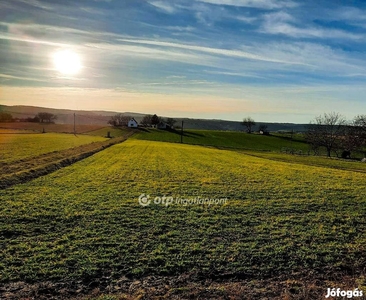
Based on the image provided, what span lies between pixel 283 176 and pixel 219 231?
1771 centimetres

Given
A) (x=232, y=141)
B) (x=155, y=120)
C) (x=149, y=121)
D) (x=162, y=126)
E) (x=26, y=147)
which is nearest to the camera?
(x=26, y=147)

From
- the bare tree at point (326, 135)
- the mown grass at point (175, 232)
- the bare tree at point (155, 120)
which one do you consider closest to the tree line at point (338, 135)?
the bare tree at point (326, 135)

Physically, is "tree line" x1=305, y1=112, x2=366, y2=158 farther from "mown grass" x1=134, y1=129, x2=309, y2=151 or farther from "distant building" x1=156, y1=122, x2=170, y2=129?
"distant building" x1=156, y1=122, x2=170, y2=129

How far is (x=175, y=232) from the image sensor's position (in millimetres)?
12266

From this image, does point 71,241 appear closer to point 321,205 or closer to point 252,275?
point 252,275

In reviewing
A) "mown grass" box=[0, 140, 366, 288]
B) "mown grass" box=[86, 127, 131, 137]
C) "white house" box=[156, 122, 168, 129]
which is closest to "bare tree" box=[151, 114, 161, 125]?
"white house" box=[156, 122, 168, 129]

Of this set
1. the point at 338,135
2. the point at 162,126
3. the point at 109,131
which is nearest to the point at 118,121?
the point at 162,126

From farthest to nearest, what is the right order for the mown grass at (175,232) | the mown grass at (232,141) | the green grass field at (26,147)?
the mown grass at (232,141) → the green grass field at (26,147) → the mown grass at (175,232)

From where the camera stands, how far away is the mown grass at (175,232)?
936cm

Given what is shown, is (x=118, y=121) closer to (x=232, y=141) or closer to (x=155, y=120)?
(x=155, y=120)

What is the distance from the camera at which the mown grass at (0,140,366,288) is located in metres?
9.36

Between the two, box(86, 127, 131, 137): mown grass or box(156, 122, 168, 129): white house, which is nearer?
box(86, 127, 131, 137): mown grass

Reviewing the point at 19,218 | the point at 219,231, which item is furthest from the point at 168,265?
the point at 19,218

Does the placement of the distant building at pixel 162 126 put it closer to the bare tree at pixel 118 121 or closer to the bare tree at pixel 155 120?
the bare tree at pixel 155 120
